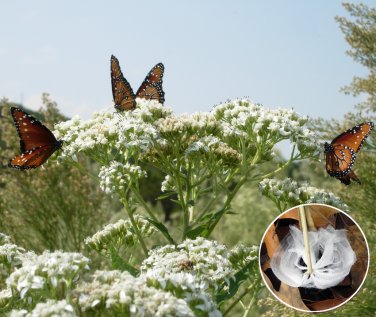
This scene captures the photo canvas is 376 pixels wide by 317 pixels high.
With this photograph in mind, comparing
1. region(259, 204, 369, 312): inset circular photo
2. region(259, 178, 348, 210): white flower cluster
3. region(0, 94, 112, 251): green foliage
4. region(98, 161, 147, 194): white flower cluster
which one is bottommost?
region(0, 94, 112, 251): green foliage

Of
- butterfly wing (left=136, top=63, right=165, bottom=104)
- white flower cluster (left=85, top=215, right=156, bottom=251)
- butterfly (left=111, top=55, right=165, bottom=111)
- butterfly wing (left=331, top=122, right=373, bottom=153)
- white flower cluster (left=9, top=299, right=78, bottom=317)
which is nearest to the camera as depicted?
white flower cluster (left=9, top=299, right=78, bottom=317)

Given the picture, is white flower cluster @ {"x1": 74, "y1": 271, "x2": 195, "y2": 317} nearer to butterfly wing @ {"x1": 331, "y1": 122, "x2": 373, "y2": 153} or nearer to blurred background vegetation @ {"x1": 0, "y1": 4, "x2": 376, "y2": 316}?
butterfly wing @ {"x1": 331, "y1": 122, "x2": 373, "y2": 153}

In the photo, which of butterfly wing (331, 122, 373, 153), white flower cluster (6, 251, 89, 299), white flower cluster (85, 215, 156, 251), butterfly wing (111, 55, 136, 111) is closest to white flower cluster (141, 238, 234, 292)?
white flower cluster (6, 251, 89, 299)

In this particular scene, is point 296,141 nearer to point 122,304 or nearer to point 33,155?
point 33,155

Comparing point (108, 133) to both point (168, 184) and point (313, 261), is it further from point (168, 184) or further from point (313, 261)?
point (313, 261)

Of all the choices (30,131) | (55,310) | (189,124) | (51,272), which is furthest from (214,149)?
(55,310)

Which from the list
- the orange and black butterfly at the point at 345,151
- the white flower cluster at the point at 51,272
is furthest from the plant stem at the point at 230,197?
the white flower cluster at the point at 51,272

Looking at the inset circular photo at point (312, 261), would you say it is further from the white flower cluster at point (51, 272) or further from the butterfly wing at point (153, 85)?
the butterfly wing at point (153, 85)
